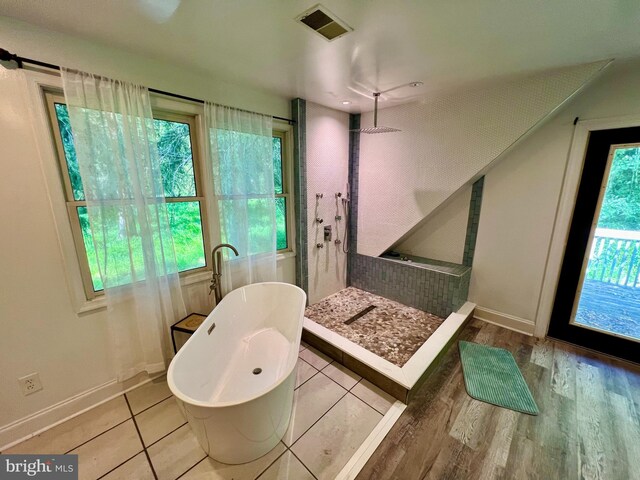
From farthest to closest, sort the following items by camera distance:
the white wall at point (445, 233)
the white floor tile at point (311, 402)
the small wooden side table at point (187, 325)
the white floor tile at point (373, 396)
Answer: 1. the white wall at point (445, 233)
2. the small wooden side table at point (187, 325)
3. the white floor tile at point (373, 396)
4. the white floor tile at point (311, 402)

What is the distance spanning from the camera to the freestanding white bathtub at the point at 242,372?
4.08 feet

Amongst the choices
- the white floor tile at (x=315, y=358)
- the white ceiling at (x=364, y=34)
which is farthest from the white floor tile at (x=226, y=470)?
the white ceiling at (x=364, y=34)

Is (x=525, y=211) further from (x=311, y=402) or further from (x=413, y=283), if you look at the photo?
(x=311, y=402)

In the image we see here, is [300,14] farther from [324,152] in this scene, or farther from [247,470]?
[247,470]

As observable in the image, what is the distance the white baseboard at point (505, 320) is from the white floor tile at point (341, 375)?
1.79 m

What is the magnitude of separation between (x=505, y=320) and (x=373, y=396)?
1895 mm

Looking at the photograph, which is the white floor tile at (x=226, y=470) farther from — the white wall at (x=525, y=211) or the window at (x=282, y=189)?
the white wall at (x=525, y=211)

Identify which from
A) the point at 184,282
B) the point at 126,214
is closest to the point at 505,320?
the point at 184,282

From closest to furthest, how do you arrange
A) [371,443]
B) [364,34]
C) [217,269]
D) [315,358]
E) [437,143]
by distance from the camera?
1. [364,34]
2. [371,443]
3. [217,269]
4. [315,358]
5. [437,143]

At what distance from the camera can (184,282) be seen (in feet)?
7.04

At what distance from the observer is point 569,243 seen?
7.76 feet

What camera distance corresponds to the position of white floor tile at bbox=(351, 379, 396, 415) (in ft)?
5.94

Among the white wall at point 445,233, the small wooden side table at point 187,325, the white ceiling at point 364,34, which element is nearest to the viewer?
the white ceiling at point 364,34

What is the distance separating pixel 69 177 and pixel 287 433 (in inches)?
85.6
